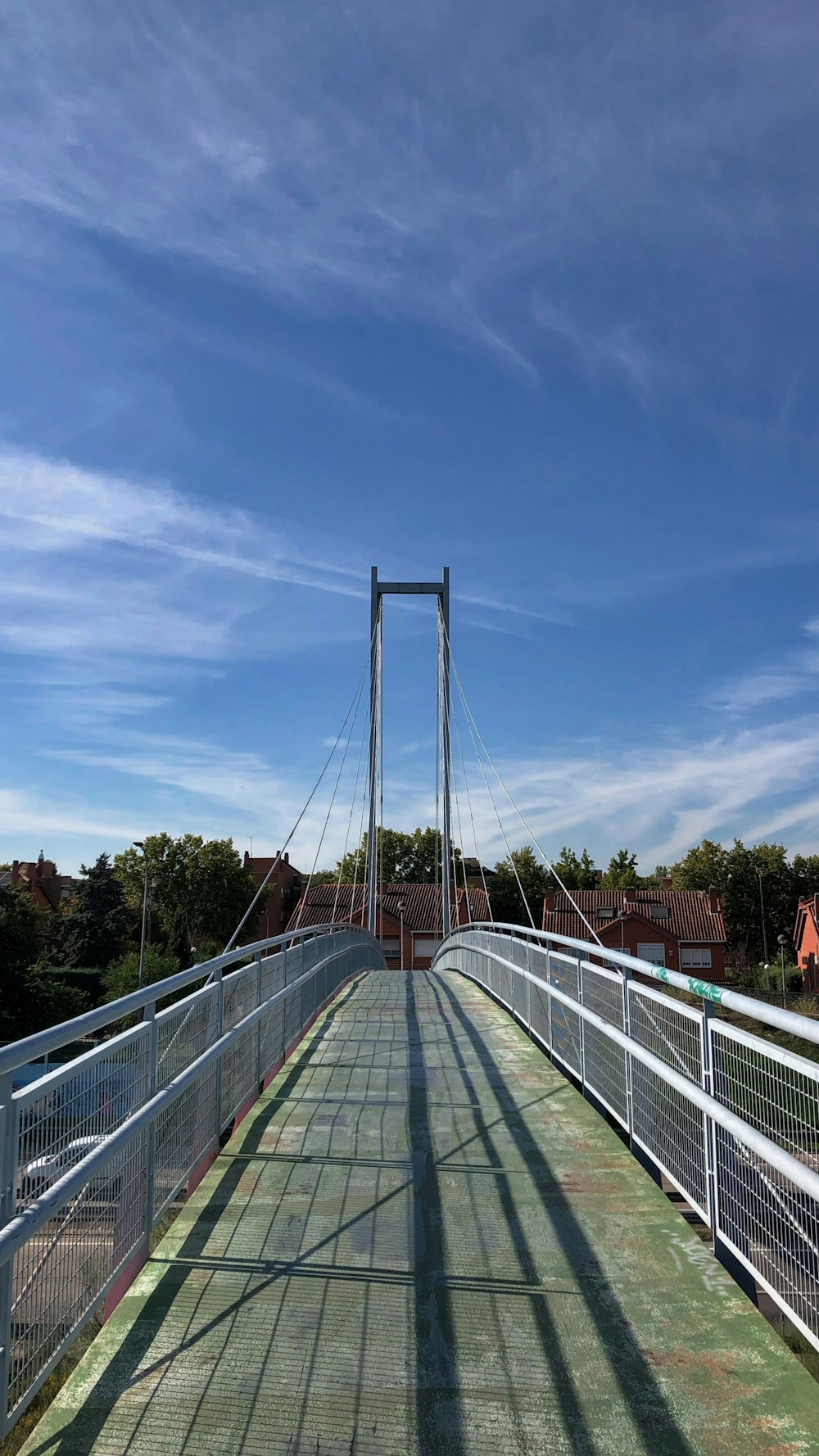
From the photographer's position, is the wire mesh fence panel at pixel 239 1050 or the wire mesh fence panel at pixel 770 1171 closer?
the wire mesh fence panel at pixel 770 1171

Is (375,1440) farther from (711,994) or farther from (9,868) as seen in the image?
(9,868)

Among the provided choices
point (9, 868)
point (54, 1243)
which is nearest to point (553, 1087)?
point (54, 1243)

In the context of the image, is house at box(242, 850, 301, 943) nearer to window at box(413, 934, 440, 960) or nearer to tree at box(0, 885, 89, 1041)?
window at box(413, 934, 440, 960)

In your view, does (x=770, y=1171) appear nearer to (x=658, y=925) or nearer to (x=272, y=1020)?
(x=272, y=1020)

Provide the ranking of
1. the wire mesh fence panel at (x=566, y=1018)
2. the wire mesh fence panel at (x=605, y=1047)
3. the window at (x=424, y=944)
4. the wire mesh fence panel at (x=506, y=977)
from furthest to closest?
the window at (x=424, y=944) → the wire mesh fence panel at (x=506, y=977) → the wire mesh fence panel at (x=566, y=1018) → the wire mesh fence panel at (x=605, y=1047)

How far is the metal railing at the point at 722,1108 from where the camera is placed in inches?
134

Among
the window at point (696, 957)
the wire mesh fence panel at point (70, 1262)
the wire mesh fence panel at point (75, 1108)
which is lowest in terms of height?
the window at point (696, 957)

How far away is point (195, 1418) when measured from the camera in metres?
3.24

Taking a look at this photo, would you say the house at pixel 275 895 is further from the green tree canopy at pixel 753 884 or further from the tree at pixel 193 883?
the green tree canopy at pixel 753 884

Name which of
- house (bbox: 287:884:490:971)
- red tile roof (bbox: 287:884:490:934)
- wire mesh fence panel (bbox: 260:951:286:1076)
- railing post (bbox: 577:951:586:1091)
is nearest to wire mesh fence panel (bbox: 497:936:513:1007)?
wire mesh fence panel (bbox: 260:951:286:1076)

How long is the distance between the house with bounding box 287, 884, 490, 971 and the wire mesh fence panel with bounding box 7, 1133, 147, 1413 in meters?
57.3

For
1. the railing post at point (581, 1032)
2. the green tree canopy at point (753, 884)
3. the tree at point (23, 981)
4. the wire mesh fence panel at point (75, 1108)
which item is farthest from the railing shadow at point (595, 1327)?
the green tree canopy at point (753, 884)

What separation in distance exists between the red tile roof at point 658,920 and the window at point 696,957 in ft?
1.80

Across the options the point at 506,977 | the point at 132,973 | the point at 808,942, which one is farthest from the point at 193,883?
the point at 506,977
